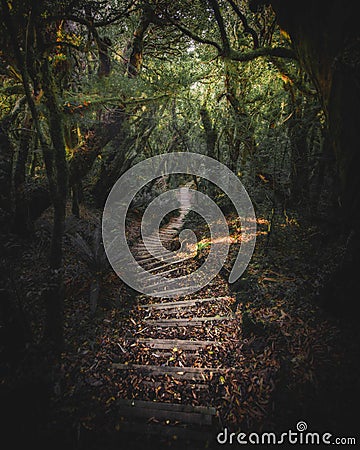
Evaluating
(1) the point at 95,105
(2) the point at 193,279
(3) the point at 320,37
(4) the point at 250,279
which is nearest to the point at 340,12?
(3) the point at 320,37

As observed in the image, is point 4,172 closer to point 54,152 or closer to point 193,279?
point 54,152

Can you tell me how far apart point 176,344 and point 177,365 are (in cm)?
39

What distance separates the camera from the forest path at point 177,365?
118 inches

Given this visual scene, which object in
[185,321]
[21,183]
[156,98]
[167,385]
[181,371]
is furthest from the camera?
[21,183]

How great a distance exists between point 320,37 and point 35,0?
3452 mm

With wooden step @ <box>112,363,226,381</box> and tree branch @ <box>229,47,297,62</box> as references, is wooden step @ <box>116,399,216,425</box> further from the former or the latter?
tree branch @ <box>229,47,297,62</box>

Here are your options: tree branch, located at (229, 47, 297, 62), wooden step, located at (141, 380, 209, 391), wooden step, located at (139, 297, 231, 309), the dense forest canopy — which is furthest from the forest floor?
tree branch, located at (229, 47, 297, 62)

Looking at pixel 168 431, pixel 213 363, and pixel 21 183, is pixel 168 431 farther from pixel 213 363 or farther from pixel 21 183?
pixel 21 183

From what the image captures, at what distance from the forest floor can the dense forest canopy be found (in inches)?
17.6

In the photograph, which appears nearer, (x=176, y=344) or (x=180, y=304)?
(x=176, y=344)

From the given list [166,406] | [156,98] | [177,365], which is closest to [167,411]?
[166,406]

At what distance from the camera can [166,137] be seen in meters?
17.2

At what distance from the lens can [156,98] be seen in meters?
5.52

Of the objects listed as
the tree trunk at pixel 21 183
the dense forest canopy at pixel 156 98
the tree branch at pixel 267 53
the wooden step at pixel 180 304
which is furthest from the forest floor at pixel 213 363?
the tree branch at pixel 267 53
